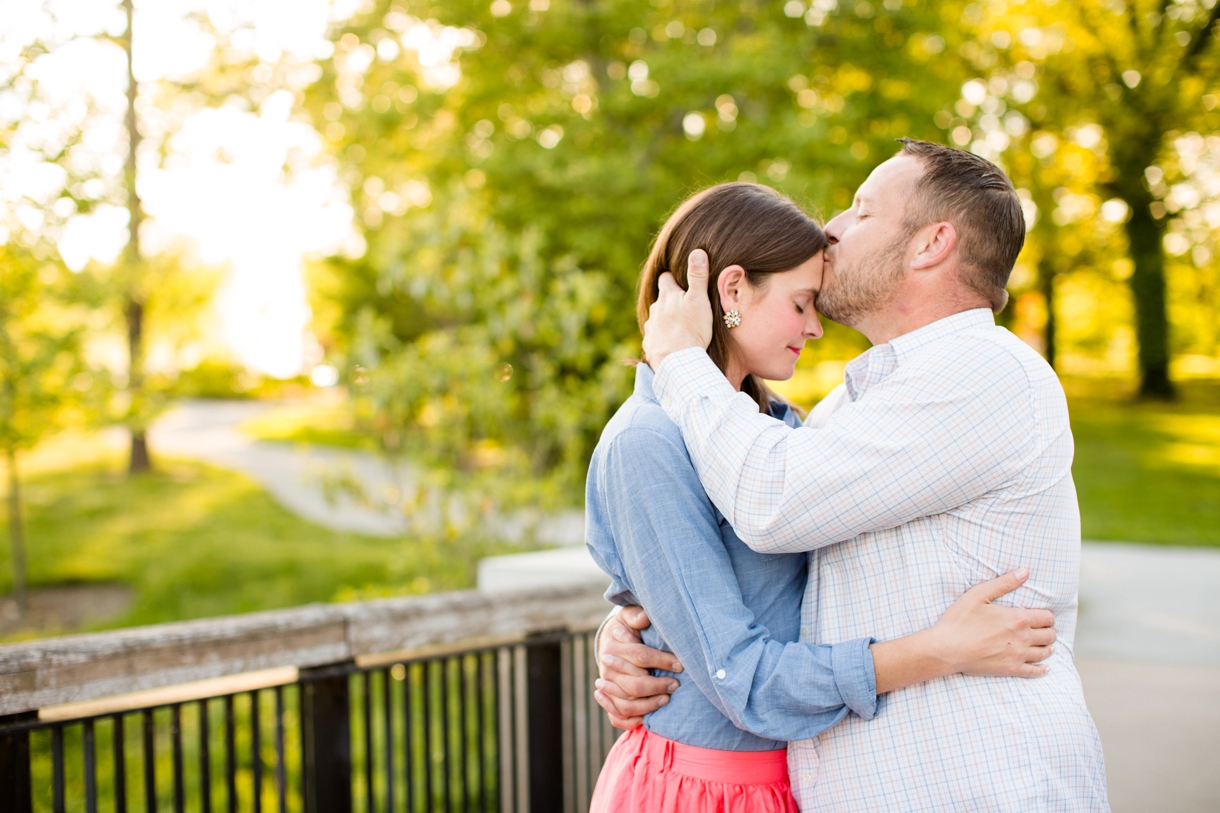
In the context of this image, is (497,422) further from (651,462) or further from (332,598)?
(332,598)

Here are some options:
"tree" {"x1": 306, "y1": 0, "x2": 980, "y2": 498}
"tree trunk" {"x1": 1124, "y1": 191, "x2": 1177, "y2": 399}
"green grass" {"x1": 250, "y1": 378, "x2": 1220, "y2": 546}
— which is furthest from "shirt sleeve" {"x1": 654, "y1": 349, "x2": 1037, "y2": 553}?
"tree trunk" {"x1": 1124, "y1": 191, "x2": 1177, "y2": 399}

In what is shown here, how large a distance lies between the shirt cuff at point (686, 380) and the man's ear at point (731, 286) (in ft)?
0.51

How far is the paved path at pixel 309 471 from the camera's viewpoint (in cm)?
559

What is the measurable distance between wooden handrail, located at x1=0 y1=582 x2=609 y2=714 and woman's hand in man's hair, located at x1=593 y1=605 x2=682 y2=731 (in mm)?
1115

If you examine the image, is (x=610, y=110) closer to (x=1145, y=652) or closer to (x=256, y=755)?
(x=1145, y=652)

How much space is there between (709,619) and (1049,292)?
2297 cm

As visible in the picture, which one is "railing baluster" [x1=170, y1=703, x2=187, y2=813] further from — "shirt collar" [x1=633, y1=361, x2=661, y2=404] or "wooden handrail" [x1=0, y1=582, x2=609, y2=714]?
"shirt collar" [x1=633, y1=361, x2=661, y2=404]

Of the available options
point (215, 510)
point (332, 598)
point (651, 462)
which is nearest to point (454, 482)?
point (651, 462)

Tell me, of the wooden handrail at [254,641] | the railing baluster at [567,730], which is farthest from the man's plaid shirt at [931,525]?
the railing baluster at [567,730]

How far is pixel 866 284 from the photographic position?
180cm

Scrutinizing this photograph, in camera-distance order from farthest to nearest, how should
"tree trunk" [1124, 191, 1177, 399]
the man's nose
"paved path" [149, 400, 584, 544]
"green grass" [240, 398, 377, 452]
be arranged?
"green grass" [240, 398, 377, 452] → "tree trunk" [1124, 191, 1177, 399] → "paved path" [149, 400, 584, 544] → the man's nose

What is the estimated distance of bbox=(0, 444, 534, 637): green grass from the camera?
9.92m

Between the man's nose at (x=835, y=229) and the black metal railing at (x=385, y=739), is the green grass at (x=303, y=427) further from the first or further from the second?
the man's nose at (x=835, y=229)

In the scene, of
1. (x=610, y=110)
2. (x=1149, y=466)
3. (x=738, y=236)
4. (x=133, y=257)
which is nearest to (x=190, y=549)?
(x=133, y=257)
